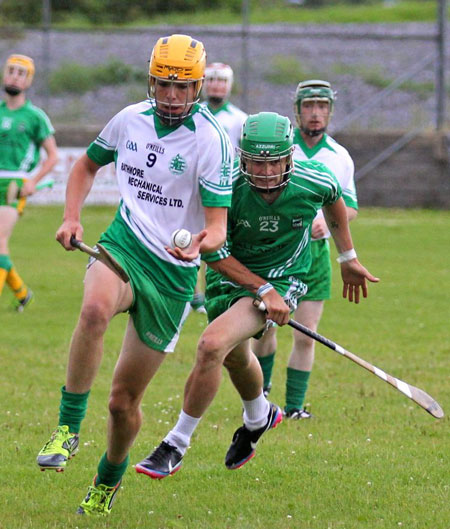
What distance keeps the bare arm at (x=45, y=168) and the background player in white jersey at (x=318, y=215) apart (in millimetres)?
4011

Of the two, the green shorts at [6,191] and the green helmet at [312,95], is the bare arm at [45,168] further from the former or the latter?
the green helmet at [312,95]

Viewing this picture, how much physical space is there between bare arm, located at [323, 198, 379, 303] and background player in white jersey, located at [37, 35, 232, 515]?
0.95 metres

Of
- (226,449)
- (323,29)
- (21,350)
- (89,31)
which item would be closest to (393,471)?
(226,449)

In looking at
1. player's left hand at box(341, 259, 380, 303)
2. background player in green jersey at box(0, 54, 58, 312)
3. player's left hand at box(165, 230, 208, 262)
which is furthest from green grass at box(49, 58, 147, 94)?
player's left hand at box(165, 230, 208, 262)

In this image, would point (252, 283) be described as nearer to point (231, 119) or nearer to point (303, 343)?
point (303, 343)

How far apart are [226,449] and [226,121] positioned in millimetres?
5087

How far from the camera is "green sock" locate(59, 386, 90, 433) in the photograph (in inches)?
195

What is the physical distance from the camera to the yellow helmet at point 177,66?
494cm

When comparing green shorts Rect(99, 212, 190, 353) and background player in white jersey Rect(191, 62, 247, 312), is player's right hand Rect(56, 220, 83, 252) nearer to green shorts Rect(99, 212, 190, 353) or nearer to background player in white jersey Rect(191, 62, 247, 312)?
green shorts Rect(99, 212, 190, 353)

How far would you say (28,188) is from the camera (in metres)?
10.6

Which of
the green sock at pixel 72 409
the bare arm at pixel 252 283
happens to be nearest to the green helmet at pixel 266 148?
the bare arm at pixel 252 283

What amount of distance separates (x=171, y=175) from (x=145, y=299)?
60 cm

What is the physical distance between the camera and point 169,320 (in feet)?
16.6

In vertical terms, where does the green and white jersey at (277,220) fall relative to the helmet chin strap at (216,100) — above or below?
above
